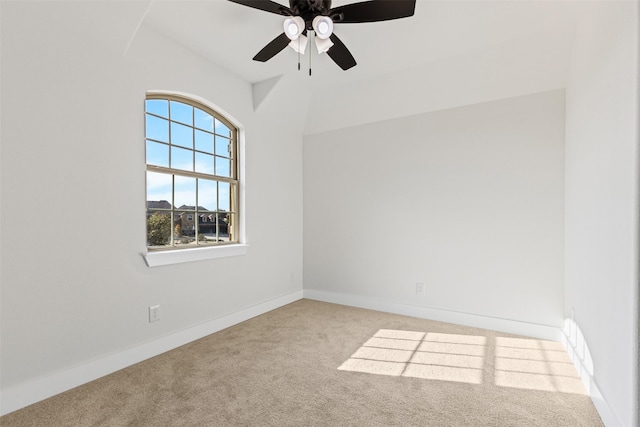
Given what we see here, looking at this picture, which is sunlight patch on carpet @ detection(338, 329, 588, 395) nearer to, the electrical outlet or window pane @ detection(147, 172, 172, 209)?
the electrical outlet

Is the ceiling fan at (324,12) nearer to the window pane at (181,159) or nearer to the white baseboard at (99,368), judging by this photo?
the window pane at (181,159)


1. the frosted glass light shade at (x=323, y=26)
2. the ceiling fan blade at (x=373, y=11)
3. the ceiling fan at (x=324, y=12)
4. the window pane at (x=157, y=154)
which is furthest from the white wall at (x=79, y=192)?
the ceiling fan blade at (x=373, y=11)

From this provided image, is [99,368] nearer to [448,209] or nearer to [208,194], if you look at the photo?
[208,194]

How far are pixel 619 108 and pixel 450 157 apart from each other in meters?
1.74

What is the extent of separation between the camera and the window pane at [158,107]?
261 centimetres

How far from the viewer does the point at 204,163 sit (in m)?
3.09

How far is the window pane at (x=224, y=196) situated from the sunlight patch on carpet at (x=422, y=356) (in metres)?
1.97

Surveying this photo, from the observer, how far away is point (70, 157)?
2.04 metres

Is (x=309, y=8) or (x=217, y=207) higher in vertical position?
(x=309, y=8)

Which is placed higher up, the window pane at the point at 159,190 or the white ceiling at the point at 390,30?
the white ceiling at the point at 390,30

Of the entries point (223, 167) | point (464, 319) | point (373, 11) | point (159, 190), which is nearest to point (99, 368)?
point (159, 190)

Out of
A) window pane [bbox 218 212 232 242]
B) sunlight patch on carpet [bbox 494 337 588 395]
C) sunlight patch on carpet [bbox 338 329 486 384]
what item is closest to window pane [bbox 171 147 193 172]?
window pane [bbox 218 212 232 242]

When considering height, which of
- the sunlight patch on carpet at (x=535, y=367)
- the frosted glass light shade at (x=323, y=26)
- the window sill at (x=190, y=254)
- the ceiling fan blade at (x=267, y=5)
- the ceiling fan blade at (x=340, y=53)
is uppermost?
the ceiling fan blade at (x=267, y=5)

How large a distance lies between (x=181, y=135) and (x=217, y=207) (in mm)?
790
